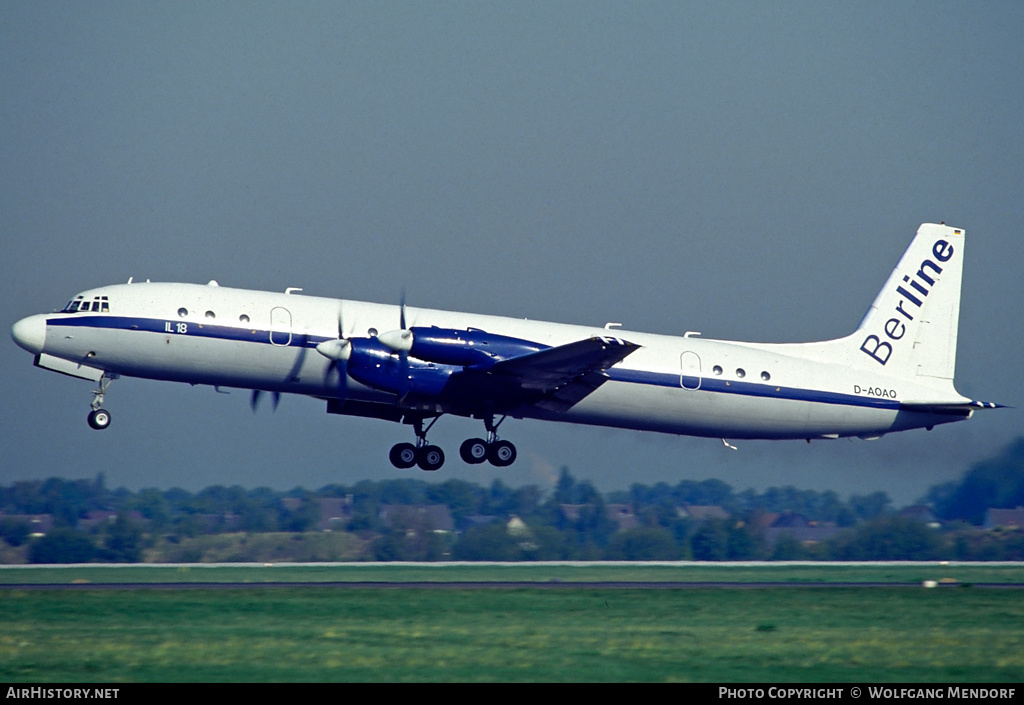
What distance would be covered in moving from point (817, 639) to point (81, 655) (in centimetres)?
1156

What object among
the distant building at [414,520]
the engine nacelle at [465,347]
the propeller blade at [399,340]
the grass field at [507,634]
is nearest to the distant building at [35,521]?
the distant building at [414,520]

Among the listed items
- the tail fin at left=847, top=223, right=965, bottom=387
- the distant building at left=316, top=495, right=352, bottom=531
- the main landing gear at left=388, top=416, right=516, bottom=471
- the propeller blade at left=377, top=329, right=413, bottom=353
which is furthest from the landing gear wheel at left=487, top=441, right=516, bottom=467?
the distant building at left=316, top=495, right=352, bottom=531

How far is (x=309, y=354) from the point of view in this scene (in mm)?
27516

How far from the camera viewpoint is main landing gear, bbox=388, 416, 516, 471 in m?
30.2

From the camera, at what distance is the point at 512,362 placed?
27109mm

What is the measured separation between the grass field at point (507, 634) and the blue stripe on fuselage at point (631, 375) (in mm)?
5460

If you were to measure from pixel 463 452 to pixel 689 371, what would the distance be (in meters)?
5.89

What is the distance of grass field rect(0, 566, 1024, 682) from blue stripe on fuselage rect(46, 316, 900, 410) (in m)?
5.46

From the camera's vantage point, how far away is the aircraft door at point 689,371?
29.7 metres

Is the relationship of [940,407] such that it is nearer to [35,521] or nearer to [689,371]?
[689,371]

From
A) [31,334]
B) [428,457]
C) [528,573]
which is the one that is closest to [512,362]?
[428,457]

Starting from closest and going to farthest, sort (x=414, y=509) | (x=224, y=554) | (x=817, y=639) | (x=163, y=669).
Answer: (x=163, y=669) < (x=817, y=639) < (x=224, y=554) < (x=414, y=509)
